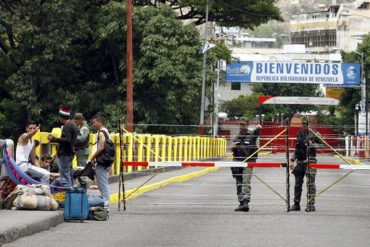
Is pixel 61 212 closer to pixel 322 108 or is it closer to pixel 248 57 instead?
pixel 322 108

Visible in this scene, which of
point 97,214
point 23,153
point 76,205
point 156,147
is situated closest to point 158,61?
point 156,147

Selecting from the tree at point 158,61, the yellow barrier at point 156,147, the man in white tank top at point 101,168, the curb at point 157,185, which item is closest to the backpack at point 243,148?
the curb at point 157,185

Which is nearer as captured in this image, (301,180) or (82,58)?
(301,180)

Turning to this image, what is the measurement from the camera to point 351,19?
647 ft

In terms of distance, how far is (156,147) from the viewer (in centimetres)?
3506

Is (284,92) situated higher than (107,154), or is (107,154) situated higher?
(284,92)

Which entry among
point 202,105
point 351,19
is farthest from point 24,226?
point 351,19

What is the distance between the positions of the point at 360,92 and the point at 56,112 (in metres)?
49.9

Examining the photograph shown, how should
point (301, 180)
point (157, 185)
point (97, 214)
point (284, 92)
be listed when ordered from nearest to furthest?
point (97, 214) → point (301, 180) → point (157, 185) → point (284, 92)

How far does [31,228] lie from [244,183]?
6110 millimetres

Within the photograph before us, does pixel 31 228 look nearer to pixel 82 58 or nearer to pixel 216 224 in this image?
pixel 216 224

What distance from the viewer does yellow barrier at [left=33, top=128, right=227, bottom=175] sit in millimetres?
28000

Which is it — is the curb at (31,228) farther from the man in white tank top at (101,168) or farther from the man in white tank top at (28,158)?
the man in white tank top at (28,158)

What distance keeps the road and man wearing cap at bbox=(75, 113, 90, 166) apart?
1.58 meters
